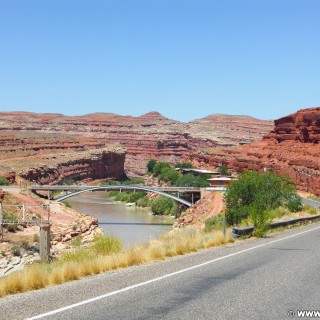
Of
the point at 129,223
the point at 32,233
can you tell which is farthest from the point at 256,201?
the point at 129,223

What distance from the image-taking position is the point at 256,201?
25547mm

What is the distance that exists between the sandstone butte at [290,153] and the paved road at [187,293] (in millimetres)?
61501

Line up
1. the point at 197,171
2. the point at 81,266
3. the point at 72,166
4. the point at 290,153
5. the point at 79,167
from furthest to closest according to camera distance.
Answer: the point at 79,167, the point at 72,166, the point at 197,171, the point at 290,153, the point at 81,266

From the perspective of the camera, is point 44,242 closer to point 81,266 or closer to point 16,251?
point 16,251

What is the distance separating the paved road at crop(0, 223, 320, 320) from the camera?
740 cm

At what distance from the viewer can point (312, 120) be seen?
87500 mm

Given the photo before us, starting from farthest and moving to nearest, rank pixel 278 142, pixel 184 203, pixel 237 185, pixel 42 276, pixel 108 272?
pixel 278 142 < pixel 184 203 < pixel 237 185 < pixel 108 272 < pixel 42 276

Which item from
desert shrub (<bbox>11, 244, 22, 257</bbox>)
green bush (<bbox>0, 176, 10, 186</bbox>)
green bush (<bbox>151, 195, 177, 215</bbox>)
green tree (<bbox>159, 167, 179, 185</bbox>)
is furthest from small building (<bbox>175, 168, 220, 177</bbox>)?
desert shrub (<bbox>11, 244, 22, 257</bbox>)

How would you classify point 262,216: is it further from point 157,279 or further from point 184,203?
point 184,203

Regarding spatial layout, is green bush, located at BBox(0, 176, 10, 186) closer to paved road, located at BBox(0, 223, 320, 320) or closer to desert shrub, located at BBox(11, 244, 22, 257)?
desert shrub, located at BBox(11, 244, 22, 257)

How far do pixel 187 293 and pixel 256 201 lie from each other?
56.6 ft

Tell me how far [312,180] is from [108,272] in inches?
2557

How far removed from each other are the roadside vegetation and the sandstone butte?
32.1m

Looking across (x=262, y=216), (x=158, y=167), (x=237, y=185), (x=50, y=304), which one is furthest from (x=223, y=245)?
(x=158, y=167)
